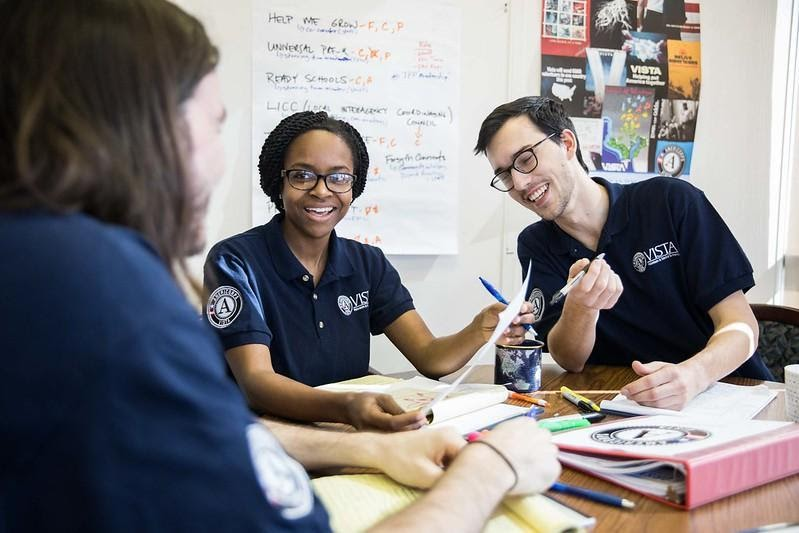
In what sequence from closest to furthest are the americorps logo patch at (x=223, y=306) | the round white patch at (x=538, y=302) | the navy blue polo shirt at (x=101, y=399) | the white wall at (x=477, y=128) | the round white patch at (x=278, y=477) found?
the navy blue polo shirt at (x=101, y=399) < the round white patch at (x=278, y=477) < the americorps logo patch at (x=223, y=306) < the round white patch at (x=538, y=302) < the white wall at (x=477, y=128)

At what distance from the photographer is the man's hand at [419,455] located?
812mm

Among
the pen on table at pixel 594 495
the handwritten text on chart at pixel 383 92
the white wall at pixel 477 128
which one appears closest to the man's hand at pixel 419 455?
the pen on table at pixel 594 495

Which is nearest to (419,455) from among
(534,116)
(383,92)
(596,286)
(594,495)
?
(594,495)

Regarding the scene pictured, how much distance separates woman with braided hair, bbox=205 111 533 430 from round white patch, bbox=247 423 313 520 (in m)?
0.88

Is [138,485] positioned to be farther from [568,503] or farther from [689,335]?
[689,335]

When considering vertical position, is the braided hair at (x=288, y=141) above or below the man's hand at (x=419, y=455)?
above

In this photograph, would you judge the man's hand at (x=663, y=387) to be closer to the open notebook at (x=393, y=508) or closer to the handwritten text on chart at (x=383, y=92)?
the open notebook at (x=393, y=508)

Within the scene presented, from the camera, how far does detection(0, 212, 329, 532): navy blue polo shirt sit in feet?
1.43

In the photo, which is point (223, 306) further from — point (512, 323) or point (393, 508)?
point (393, 508)

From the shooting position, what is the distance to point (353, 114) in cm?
250

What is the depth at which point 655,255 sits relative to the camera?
5.77 feet

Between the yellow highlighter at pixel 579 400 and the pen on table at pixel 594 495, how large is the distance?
1.23ft

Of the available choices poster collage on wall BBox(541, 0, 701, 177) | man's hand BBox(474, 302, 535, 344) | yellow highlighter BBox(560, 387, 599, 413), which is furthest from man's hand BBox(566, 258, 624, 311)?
poster collage on wall BBox(541, 0, 701, 177)

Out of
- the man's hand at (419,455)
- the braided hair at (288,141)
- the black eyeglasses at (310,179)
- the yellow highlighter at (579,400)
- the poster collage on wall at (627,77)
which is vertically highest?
the poster collage on wall at (627,77)
